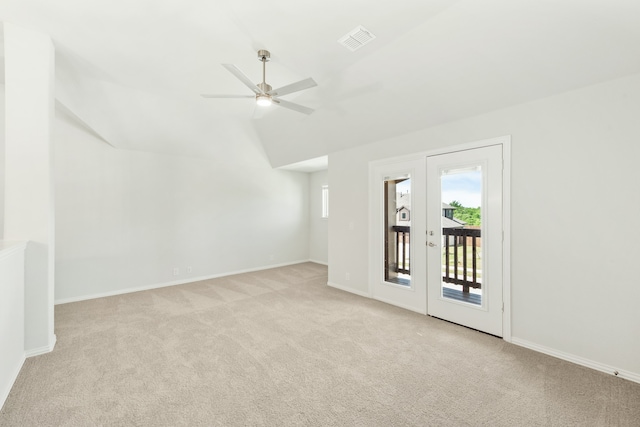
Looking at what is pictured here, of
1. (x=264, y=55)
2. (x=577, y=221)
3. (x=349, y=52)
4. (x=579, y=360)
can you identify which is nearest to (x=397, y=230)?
(x=577, y=221)

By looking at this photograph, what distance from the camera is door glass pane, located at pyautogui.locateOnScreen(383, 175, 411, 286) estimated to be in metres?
3.83

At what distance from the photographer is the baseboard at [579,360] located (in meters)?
2.21

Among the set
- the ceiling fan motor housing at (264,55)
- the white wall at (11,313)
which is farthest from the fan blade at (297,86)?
the white wall at (11,313)

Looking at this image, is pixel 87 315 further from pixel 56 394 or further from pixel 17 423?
pixel 17 423

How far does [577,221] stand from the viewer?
2.45m

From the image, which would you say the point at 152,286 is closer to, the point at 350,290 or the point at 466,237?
the point at 350,290

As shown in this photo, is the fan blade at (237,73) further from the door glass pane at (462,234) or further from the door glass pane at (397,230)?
the door glass pane at (462,234)

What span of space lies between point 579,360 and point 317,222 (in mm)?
5466

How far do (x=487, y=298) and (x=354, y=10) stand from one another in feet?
10.4

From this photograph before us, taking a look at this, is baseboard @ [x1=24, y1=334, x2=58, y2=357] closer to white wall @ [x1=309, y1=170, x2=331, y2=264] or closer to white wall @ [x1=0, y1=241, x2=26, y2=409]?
white wall @ [x1=0, y1=241, x2=26, y2=409]

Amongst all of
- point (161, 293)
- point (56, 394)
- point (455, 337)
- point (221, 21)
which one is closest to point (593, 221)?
point (455, 337)

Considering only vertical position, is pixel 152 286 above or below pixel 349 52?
below

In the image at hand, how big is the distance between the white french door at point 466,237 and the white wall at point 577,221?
18cm

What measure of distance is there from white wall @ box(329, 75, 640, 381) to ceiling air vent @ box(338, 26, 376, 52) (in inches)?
62.8
